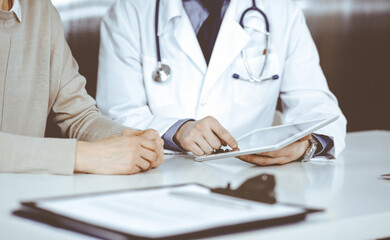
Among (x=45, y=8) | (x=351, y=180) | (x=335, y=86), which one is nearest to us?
(x=351, y=180)

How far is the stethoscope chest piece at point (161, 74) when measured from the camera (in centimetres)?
179

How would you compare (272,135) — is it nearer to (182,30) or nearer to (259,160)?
(259,160)

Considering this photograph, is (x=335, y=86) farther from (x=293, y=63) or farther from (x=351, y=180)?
(x=351, y=180)

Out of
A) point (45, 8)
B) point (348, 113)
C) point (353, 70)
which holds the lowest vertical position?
point (348, 113)

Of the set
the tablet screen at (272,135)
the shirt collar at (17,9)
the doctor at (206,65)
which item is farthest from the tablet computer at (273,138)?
the shirt collar at (17,9)

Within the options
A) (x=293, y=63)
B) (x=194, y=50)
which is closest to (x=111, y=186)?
(x=194, y=50)

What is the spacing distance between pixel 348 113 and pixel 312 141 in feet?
6.05

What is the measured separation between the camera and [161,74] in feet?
5.89

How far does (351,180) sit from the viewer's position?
112 cm

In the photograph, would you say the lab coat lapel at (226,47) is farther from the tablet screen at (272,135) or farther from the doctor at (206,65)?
the tablet screen at (272,135)

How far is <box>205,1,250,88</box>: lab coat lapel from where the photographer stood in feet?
5.88

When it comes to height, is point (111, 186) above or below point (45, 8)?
below

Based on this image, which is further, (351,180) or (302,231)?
(351,180)

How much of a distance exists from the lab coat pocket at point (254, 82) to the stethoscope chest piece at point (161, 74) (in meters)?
0.22
